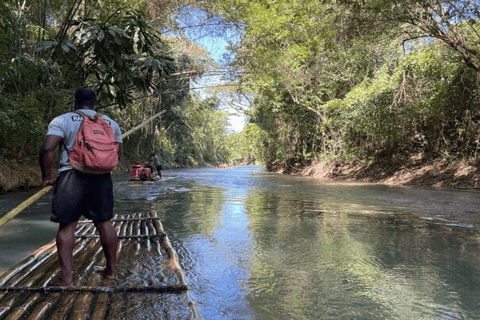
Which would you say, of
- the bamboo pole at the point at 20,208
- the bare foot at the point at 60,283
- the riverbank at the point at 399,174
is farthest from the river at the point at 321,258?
the riverbank at the point at 399,174

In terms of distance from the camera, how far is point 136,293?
2.68 m

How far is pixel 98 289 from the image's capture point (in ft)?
8.77

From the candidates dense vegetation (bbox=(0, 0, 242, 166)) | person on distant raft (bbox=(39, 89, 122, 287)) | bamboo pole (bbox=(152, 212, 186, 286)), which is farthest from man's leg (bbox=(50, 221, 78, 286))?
dense vegetation (bbox=(0, 0, 242, 166))

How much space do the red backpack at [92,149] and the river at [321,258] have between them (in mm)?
1198

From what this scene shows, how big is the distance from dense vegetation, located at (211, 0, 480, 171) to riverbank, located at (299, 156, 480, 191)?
1.17 feet

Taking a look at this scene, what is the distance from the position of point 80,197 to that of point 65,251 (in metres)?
0.40

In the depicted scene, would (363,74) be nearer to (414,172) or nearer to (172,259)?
(414,172)

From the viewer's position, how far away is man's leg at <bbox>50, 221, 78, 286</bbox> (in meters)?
2.76

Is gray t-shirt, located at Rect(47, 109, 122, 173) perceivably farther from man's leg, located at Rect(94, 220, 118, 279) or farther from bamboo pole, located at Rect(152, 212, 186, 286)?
bamboo pole, located at Rect(152, 212, 186, 286)

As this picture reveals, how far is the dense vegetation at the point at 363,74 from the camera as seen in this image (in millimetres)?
11164

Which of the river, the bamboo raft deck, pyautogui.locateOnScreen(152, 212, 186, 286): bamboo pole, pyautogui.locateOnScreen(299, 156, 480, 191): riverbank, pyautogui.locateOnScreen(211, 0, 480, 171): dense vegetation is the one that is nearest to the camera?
the bamboo raft deck

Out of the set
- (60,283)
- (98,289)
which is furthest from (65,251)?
(98,289)

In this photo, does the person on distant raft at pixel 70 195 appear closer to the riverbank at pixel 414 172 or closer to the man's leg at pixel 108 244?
the man's leg at pixel 108 244

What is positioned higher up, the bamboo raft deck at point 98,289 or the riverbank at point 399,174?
the riverbank at point 399,174
